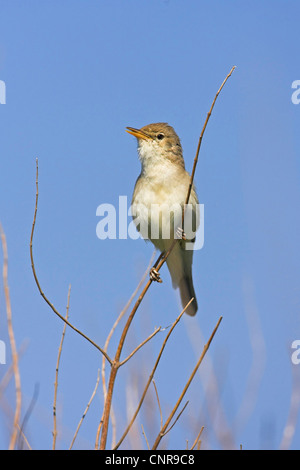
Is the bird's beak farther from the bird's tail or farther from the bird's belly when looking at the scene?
the bird's tail

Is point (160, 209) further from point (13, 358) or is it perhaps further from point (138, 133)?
point (13, 358)

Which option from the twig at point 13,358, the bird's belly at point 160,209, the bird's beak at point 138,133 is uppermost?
the bird's beak at point 138,133

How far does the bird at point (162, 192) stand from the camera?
18.6 feet

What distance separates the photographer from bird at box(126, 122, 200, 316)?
5655 mm

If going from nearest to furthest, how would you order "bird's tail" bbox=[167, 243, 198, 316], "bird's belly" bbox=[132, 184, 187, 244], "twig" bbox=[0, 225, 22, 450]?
1. "twig" bbox=[0, 225, 22, 450]
2. "bird's belly" bbox=[132, 184, 187, 244]
3. "bird's tail" bbox=[167, 243, 198, 316]

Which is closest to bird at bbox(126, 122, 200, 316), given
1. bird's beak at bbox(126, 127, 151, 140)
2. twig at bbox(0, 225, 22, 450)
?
bird's beak at bbox(126, 127, 151, 140)

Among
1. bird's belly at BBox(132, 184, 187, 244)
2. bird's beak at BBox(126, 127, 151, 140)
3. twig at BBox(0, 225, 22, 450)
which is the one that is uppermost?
bird's beak at BBox(126, 127, 151, 140)

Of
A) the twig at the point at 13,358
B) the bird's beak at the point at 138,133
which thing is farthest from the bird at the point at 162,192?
the twig at the point at 13,358

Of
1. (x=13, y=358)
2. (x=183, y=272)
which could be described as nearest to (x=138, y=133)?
(x=183, y=272)

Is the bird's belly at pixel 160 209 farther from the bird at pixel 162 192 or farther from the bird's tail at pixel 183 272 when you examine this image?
the bird's tail at pixel 183 272

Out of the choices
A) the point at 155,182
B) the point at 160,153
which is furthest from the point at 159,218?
the point at 160,153

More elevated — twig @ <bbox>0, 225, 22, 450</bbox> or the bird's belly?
the bird's belly

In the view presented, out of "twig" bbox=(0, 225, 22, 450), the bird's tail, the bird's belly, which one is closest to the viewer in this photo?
"twig" bbox=(0, 225, 22, 450)
